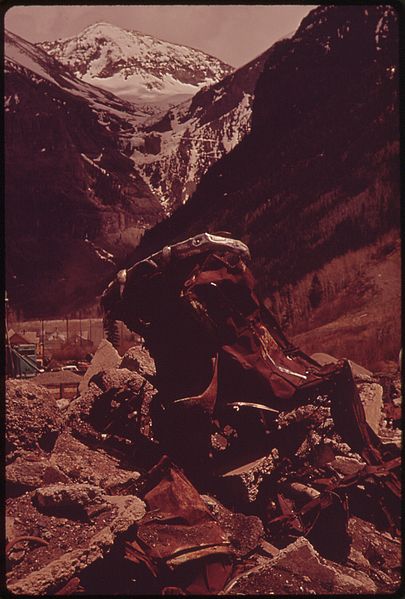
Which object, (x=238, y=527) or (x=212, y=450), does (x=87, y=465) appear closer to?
(x=212, y=450)

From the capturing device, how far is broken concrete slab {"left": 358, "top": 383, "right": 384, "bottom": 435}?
7.81ft

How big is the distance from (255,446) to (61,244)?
113cm

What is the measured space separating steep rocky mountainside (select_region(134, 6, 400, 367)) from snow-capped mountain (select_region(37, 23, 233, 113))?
0.29m

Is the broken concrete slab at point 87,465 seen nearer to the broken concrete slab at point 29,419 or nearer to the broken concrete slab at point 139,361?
the broken concrete slab at point 29,419

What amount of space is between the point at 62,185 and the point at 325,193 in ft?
3.57

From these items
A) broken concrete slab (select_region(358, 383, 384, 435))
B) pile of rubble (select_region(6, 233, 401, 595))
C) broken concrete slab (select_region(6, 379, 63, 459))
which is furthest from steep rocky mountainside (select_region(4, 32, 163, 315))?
broken concrete slab (select_region(358, 383, 384, 435))

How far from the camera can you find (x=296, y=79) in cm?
244

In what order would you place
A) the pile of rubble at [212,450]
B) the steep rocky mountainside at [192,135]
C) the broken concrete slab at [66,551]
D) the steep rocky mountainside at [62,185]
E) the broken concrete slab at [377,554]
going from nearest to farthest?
the broken concrete slab at [66,551], the pile of rubble at [212,450], the broken concrete slab at [377,554], the steep rocky mountainside at [62,185], the steep rocky mountainside at [192,135]

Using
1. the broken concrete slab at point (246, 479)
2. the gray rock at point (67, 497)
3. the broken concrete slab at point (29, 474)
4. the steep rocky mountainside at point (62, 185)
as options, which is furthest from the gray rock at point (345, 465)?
the steep rocky mountainside at point (62, 185)

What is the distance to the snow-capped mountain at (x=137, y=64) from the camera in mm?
2410

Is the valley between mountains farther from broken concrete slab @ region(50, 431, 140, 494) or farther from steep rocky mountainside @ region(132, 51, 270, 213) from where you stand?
broken concrete slab @ region(50, 431, 140, 494)

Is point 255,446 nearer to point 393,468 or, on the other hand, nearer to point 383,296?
point 393,468

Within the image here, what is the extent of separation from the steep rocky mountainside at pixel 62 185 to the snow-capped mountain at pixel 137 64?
2.1 inches

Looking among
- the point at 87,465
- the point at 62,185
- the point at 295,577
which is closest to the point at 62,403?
the point at 87,465
